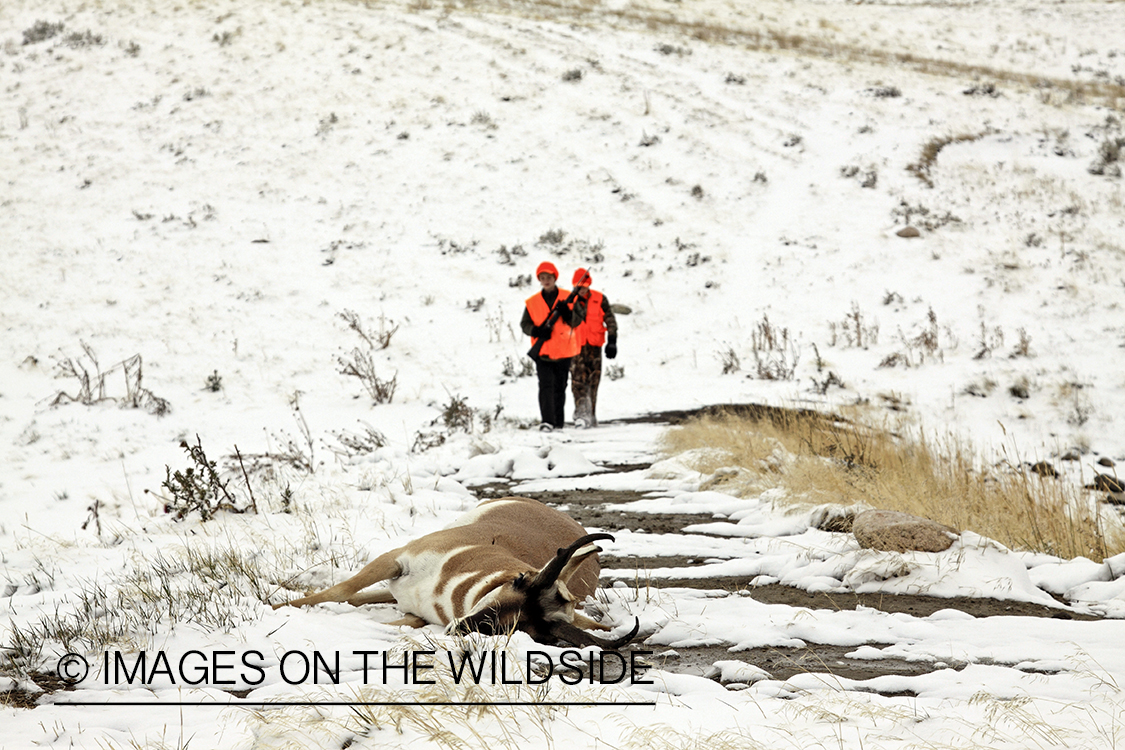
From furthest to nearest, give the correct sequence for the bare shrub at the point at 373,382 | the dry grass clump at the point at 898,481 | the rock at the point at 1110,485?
the bare shrub at the point at 373,382
the rock at the point at 1110,485
the dry grass clump at the point at 898,481

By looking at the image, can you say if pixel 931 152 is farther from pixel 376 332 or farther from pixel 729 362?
pixel 376 332

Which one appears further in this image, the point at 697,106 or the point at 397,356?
the point at 697,106

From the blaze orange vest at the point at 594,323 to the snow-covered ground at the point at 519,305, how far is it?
3.83 feet

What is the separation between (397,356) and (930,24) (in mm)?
33871

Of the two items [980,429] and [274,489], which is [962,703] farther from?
[980,429]

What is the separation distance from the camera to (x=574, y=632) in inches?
108

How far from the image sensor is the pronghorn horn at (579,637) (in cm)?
270

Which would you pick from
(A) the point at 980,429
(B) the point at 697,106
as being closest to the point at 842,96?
(B) the point at 697,106

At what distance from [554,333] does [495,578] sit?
246 inches

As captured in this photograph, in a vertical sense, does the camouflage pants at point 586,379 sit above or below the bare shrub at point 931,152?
below

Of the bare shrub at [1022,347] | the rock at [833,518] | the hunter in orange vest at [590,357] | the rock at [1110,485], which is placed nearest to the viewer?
the rock at [833,518]

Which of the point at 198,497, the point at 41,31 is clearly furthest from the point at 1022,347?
the point at 41,31

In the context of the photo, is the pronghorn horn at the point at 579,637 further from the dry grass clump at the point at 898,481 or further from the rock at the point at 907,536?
the dry grass clump at the point at 898,481

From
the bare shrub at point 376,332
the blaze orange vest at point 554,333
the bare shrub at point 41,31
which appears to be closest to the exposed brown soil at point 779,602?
the blaze orange vest at point 554,333
